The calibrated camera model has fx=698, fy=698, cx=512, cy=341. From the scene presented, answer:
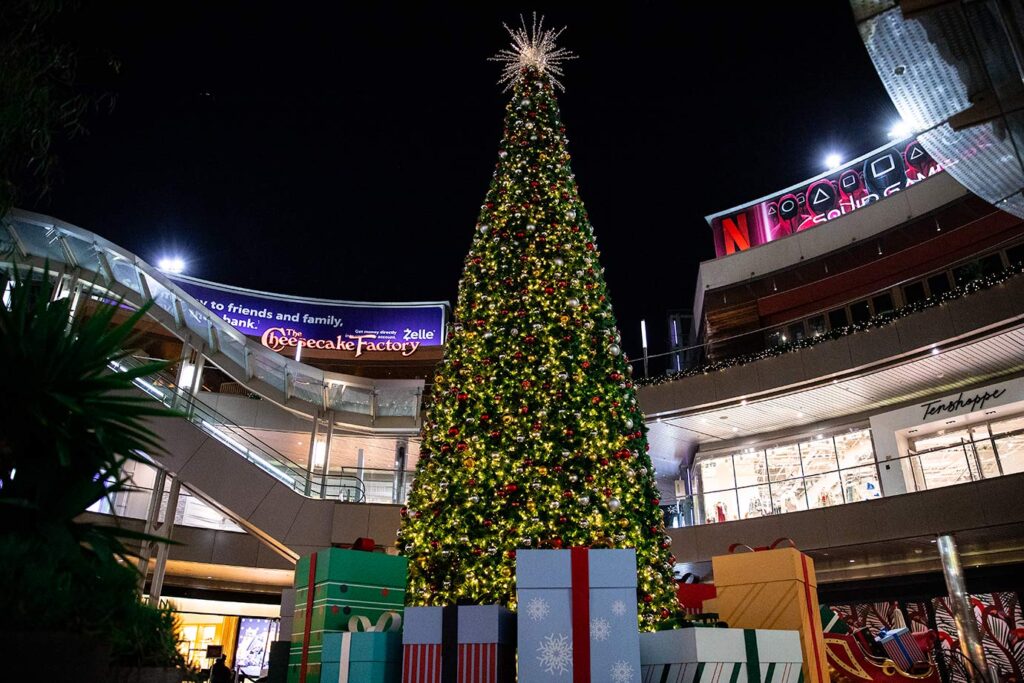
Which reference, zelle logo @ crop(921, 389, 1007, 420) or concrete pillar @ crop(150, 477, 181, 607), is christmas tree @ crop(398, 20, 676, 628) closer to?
concrete pillar @ crop(150, 477, 181, 607)

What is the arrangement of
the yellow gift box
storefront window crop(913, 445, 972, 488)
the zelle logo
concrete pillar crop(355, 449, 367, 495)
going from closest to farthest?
the yellow gift box
storefront window crop(913, 445, 972, 488)
the zelle logo
concrete pillar crop(355, 449, 367, 495)

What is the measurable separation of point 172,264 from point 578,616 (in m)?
31.5

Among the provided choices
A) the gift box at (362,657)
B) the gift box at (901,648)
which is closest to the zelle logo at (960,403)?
the gift box at (901,648)

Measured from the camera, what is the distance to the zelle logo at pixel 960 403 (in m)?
16.2

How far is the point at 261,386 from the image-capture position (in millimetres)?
19875

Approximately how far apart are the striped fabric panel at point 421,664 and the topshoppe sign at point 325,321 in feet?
80.3

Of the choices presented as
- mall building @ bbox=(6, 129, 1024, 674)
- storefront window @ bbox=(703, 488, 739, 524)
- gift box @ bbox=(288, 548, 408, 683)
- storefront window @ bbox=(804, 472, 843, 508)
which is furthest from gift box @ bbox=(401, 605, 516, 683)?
storefront window @ bbox=(804, 472, 843, 508)

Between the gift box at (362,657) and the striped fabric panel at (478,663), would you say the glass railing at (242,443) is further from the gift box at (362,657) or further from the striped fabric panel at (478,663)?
the striped fabric panel at (478,663)

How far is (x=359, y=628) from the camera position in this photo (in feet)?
18.0

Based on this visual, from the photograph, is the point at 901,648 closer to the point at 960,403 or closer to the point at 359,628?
the point at 359,628

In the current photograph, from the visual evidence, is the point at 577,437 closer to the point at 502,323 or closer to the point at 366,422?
A: the point at 502,323

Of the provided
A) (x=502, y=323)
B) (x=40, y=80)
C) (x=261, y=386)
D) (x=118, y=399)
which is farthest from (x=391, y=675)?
(x=261, y=386)

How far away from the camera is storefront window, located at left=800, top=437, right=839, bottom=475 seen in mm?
19219

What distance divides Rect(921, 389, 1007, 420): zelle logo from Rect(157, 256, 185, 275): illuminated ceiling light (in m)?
28.7
